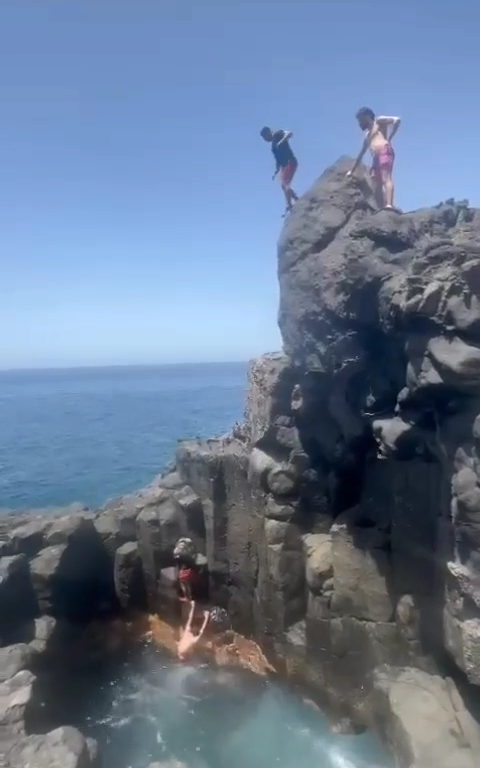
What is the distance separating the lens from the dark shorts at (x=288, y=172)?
16734 mm

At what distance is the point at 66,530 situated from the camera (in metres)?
18.9

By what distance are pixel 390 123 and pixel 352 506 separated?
33.0 feet

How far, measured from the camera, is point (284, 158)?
1669cm

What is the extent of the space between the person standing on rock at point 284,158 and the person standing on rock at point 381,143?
2502 millimetres

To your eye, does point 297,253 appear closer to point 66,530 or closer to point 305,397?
point 305,397

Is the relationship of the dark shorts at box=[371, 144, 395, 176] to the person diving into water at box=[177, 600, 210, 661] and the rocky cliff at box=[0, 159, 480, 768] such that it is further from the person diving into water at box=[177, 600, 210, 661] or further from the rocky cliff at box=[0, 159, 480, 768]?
the person diving into water at box=[177, 600, 210, 661]

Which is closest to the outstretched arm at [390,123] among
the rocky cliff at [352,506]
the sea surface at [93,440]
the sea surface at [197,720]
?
the rocky cliff at [352,506]

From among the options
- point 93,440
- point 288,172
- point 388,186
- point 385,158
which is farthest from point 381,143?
point 93,440

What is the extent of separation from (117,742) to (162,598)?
5114 mm

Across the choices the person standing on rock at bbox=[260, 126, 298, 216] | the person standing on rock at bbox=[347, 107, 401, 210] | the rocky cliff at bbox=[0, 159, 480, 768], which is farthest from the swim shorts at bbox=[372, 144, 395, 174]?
the person standing on rock at bbox=[260, 126, 298, 216]

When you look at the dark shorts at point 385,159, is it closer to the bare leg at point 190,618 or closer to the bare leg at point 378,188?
the bare leg at point 378,188

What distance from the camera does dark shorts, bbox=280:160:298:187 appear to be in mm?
16734

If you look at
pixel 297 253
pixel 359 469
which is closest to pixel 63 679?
pixel 359 469

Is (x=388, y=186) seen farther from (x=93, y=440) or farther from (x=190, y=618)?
(x=93, y=440)
